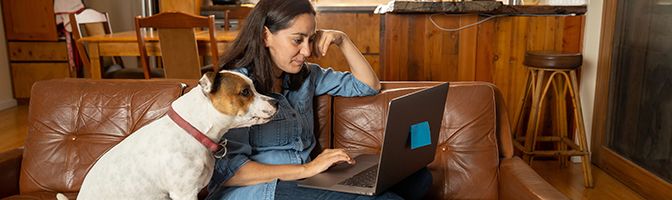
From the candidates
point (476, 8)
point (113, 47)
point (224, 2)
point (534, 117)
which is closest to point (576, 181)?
point (534, 117)

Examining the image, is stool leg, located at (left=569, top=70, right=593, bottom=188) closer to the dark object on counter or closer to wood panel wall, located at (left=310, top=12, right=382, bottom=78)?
wood panel wall, located at (left=310, top=12, right=382, bottom=78)

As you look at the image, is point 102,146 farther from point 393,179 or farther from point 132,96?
point 393,179

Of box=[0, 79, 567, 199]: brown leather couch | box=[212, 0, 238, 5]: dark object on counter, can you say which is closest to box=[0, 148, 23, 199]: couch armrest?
box=[0, 79, 567, 199]: brown leather couch

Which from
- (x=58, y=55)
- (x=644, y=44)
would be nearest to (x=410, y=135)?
(x=644, y=44)

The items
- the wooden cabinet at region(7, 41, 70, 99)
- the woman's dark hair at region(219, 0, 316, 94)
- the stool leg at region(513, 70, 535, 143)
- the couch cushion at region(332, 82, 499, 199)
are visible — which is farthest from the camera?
the wooden cabinet at region(7, 41, 70, 99)

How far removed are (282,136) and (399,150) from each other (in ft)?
1.27

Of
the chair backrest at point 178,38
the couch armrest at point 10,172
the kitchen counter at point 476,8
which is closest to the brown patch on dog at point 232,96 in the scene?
the couch armrest at point 10,172

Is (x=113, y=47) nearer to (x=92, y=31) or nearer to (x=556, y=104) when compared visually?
(x=92, y=31)

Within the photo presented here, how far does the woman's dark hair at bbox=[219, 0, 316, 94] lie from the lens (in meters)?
1.64

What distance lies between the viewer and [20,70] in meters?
5.44

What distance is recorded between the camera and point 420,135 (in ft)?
5.14

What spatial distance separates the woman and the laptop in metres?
0.04

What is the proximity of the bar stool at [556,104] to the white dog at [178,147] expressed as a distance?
2.01 m

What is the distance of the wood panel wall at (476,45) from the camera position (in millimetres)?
3309
